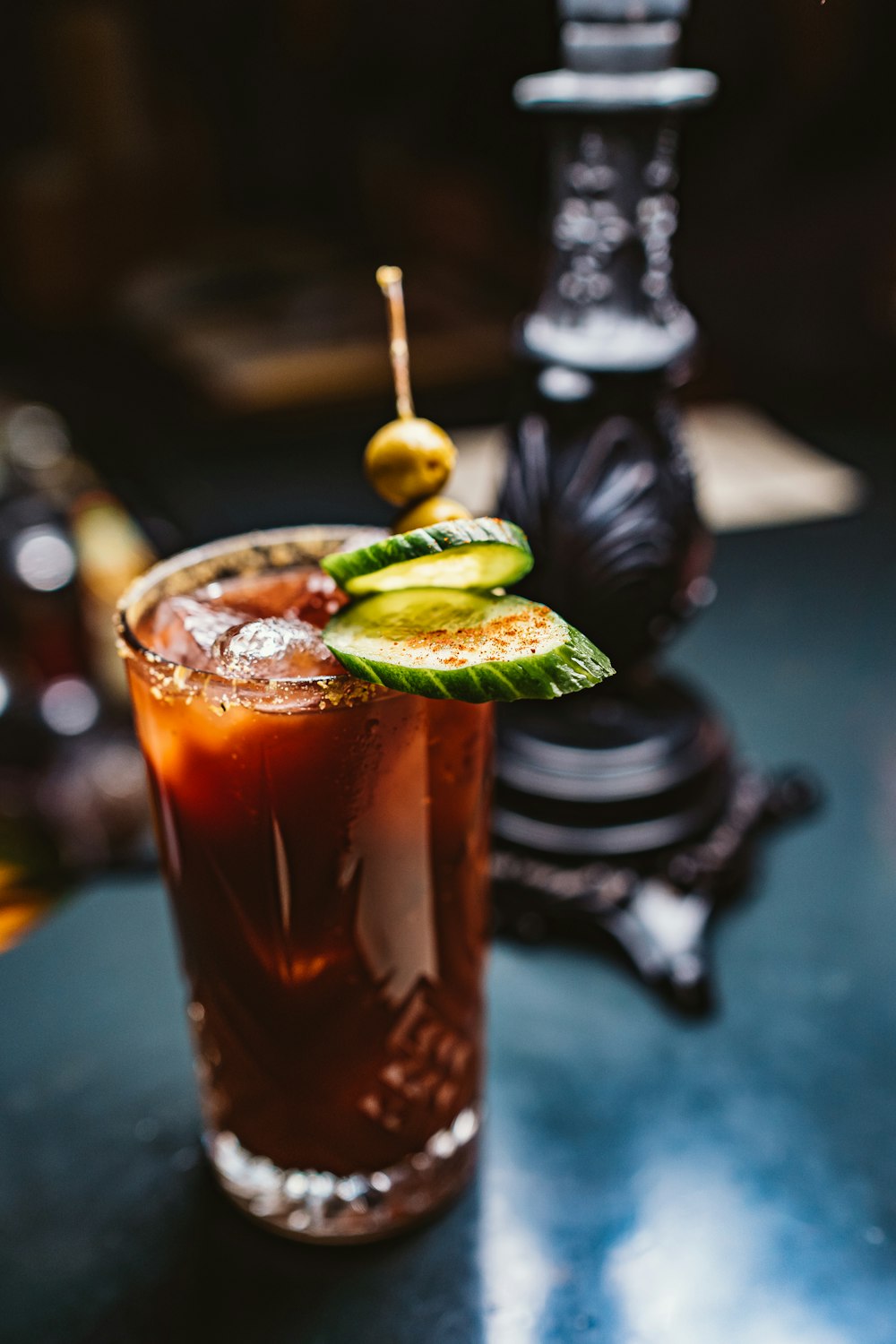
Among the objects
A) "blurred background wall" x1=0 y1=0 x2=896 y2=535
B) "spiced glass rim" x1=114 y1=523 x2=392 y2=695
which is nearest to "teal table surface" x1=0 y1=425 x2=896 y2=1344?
"spiced glass rim" x1=114 y1=523 x2=392 y2=695

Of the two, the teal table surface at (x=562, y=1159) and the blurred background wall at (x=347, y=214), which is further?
the blurred background wall at (x=347, y=214)

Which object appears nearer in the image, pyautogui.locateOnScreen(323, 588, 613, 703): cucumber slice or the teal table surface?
pyautogui.locateOnScreen(323, 588, 613, 703): cucumber slice

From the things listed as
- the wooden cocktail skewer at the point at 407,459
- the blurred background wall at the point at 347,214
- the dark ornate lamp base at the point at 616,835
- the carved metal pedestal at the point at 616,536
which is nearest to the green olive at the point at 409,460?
the wooden cocktail skewer at the point at 407,459

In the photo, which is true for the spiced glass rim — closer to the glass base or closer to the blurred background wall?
the glass base

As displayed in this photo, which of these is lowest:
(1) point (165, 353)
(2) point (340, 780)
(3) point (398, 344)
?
(1) point (165, 353)

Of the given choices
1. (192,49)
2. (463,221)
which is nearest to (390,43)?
(463,221)

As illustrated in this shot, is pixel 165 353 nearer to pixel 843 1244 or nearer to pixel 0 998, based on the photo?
pixel 0 998

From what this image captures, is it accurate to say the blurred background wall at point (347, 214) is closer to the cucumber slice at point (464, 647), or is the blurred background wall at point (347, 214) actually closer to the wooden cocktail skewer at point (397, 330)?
the wooden cocktail skewer at point (397, 330)
